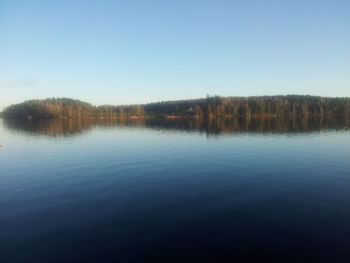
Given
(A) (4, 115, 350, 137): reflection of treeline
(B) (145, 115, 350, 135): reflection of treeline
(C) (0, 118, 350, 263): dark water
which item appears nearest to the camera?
(C) (0, 118, 350, 263): dark water

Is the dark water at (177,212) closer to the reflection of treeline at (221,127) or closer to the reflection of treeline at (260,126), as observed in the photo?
the reflection of treeline at (221,127)

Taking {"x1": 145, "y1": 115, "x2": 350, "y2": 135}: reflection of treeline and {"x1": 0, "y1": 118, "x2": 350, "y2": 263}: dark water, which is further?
{"x1": 145, "y1": 115, "x2": 350, "y2": 135}: reflection of treeline

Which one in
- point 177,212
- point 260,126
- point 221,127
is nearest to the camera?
point 177,212

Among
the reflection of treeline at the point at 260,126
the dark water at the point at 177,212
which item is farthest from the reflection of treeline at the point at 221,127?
the dark water at the point at 177,212

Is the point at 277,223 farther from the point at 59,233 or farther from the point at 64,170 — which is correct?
the point at 64,170

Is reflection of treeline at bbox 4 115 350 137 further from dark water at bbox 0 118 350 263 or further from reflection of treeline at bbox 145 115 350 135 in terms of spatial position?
dark water at bbox 0 118 350 263

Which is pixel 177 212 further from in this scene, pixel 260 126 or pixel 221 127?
pixel 260 126

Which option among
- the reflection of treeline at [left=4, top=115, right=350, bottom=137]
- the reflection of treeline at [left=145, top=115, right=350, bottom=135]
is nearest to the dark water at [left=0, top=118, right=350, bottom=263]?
the reflection of treeline at [left=4, top=115, right=350, bottom=137]

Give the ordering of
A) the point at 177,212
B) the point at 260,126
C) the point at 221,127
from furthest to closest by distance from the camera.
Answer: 1. the point at 221,127
2. the point at 260,126
3. the point at 177,212

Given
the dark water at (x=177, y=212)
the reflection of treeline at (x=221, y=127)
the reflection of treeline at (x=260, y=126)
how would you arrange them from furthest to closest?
the reflection of treeline at (x=221, y=127)
the reflection of treeline at (x=260, y=126)
the dark water at (x=177, y=212)

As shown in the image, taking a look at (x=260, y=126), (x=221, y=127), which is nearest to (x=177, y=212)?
(x=221, y=127)

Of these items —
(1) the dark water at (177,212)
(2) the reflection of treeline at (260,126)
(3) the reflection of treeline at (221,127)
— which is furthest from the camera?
(3) the reflection of treeline at (221,127)

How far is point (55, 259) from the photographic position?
12.9 meters

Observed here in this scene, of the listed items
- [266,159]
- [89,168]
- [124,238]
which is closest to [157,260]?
[124,238]
